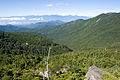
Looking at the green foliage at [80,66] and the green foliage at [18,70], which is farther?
the green foliage at [18,70]

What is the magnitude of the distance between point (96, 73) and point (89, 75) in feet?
10.9

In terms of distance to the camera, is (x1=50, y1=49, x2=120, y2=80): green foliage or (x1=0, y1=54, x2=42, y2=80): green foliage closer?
(x1=50, y1=49, x2=120, y2=80): green foliage

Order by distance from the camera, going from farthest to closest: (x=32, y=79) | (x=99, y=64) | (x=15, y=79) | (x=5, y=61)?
1. (x=5, y=61)
2. (x=99, y=64)
3. (x=15, y=79)
4. (x=32, y=79)

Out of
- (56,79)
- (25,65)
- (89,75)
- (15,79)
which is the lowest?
(25,65)

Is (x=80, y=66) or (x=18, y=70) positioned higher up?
(x=80, y=66)

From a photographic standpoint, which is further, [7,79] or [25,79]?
[7,79]

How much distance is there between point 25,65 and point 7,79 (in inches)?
2198

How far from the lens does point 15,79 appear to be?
Result: 8881cm

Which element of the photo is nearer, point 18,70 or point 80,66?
point 18,70

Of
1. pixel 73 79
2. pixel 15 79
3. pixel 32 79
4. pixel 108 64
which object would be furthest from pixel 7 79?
pixel 108 64

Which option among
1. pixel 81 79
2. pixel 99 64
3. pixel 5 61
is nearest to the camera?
pixel 81 79

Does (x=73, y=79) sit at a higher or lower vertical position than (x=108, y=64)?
higher

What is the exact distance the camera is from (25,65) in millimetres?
146000

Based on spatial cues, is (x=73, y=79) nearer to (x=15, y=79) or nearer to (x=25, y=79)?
(x=25, y=79)
